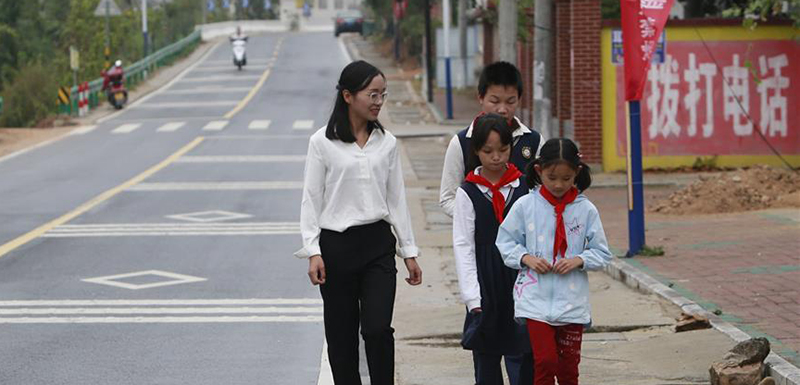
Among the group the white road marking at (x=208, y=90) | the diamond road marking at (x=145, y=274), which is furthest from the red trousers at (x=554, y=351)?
the white road marking at (x=208, y=90)

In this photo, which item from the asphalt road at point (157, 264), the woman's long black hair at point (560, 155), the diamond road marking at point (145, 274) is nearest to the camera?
the woman's long black hair at point (560, 155)

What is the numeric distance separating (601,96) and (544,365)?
57.9 feet

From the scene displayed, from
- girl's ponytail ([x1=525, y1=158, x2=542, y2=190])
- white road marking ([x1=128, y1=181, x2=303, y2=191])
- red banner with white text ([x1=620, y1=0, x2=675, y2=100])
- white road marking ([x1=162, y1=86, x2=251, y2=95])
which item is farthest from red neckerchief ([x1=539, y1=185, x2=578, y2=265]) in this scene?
white road marking ([x1=162, y1=86, x2=251, y2=95])

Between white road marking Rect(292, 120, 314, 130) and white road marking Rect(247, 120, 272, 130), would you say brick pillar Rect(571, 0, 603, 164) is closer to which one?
white road marking Rect(292, 120, 314, 130)

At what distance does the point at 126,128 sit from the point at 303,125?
16.3 ft

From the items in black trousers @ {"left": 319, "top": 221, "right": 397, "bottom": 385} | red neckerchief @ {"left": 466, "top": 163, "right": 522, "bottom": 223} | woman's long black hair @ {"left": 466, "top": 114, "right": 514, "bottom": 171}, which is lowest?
black trousers @ {"left": 319, "top": 221, "right": 397, "bottom": 385}

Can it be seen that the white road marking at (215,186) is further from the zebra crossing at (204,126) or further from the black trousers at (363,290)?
the black trousers at (363,290)

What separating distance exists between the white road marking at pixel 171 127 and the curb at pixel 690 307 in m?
25.8

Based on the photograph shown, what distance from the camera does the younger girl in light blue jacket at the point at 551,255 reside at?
651 cm

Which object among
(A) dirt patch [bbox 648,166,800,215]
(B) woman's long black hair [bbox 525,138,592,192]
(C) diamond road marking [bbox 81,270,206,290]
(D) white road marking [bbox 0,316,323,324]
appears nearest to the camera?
(B) woman's long black hair [bbox 525,138,592,192]

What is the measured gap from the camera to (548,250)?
6559 mm

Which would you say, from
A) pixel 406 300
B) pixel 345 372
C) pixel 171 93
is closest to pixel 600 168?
pixel 406 300

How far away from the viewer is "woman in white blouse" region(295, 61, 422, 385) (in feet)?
22.9

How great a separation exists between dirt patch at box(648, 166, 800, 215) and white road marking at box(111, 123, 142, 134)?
867 inches
